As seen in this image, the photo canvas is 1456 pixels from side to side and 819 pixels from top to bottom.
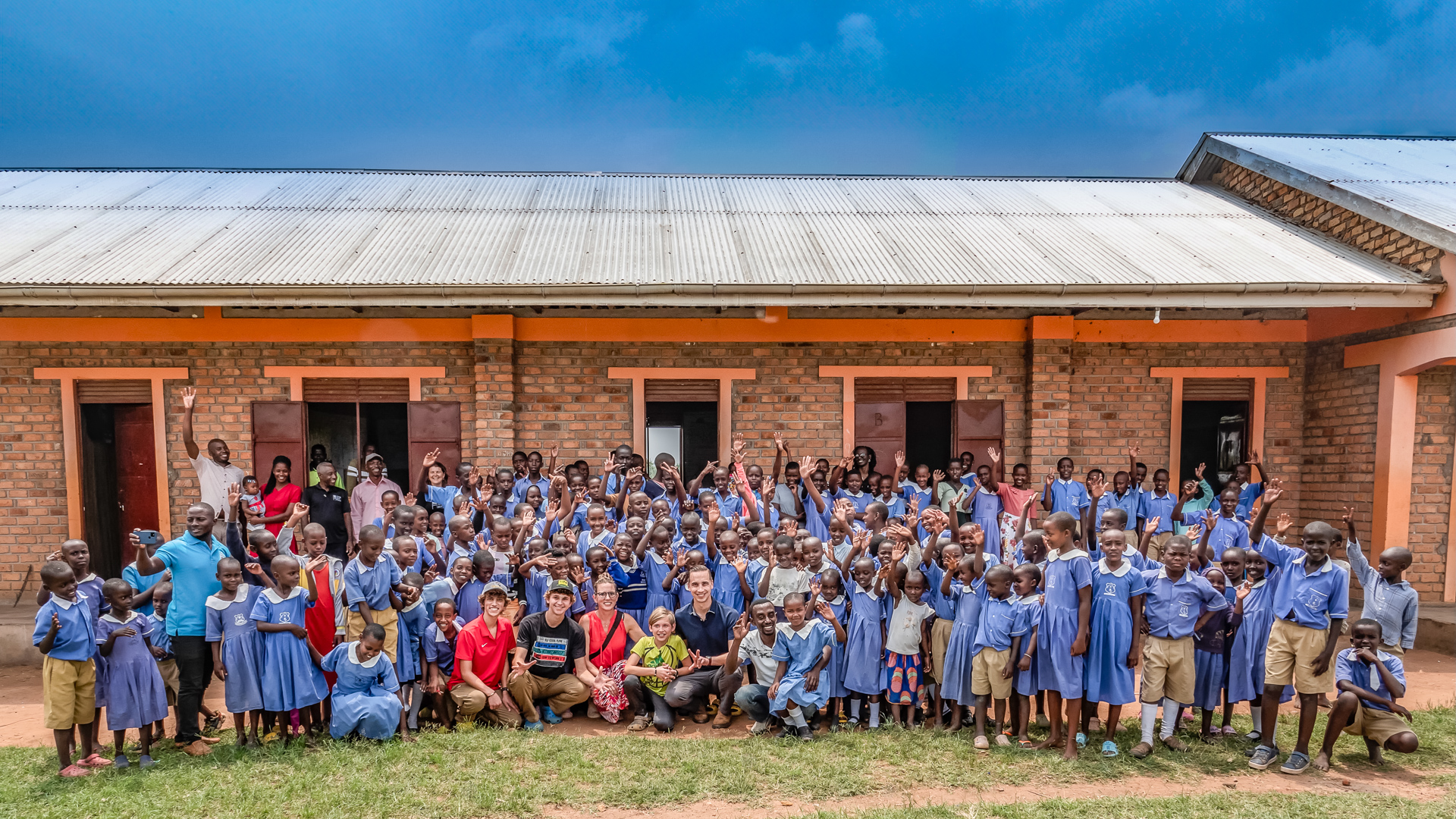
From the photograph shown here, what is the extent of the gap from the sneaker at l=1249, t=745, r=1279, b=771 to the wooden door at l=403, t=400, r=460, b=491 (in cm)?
700

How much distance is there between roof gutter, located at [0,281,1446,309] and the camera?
6832 mm

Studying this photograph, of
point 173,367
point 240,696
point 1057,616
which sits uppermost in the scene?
point 173,367

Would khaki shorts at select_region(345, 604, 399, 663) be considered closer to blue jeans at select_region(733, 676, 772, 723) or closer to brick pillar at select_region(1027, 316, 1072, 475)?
blue jeans at select_region(733, 676, 772, 723)

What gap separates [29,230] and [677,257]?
273 inches

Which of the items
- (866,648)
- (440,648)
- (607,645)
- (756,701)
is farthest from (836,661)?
(440,648)

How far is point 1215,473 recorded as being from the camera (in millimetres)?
9625

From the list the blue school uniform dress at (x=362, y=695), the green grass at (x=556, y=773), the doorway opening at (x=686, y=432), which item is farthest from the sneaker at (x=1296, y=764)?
the doorway opening at (x=686, y=432)

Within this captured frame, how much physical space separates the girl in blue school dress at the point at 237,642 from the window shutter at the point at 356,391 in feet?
11.8

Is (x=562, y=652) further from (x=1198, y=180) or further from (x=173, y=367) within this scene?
(x=1198, y=180)

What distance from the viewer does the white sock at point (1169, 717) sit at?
4.51 m

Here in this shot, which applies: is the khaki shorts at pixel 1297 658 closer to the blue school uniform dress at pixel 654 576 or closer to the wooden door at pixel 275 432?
the blue school uniform dress at pixel 654 576

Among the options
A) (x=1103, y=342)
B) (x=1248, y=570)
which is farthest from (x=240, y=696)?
(x=1103, y=342)

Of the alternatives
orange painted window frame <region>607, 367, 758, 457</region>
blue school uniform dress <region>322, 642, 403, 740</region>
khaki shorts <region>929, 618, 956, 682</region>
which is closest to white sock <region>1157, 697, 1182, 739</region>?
khaki shorts <region>929, 618, 956, 682</region>

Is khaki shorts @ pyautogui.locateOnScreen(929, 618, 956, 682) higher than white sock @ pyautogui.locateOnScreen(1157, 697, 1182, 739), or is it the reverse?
khaki shorts @ pyautogui.locateOnScreen(929, 618, 956, 682)
